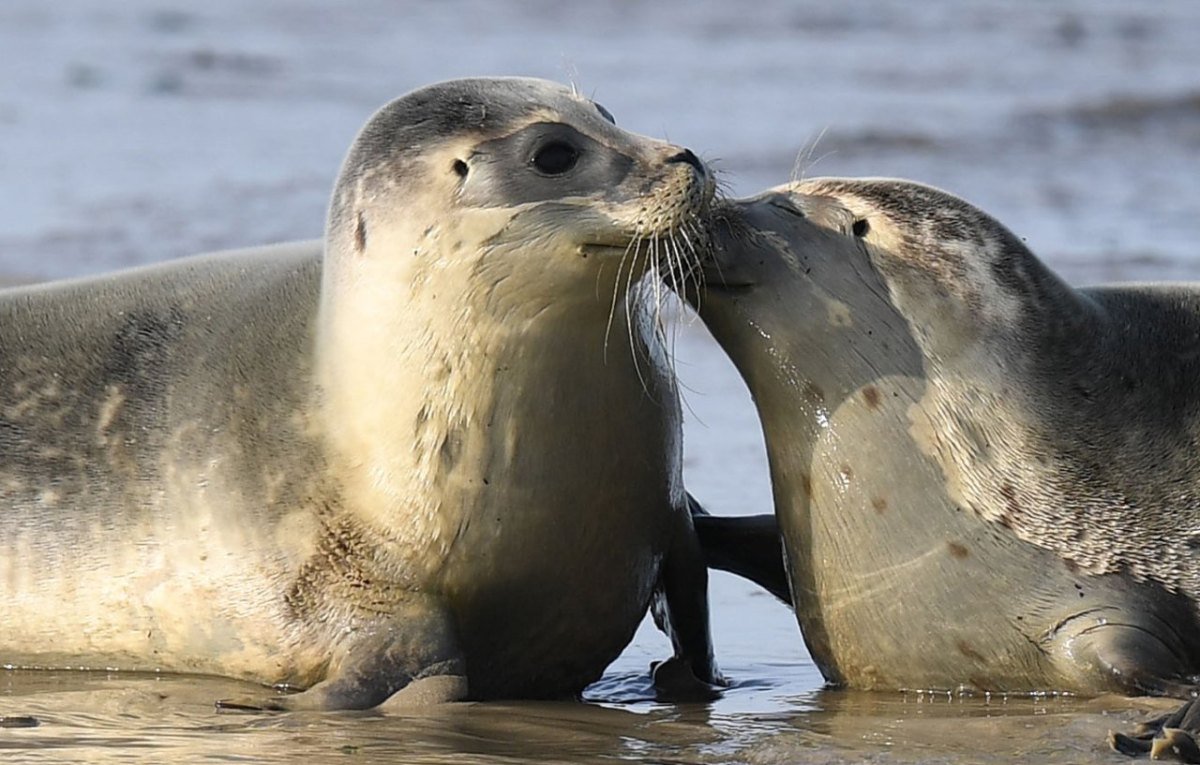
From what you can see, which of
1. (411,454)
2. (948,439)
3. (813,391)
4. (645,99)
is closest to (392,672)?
(411,454)

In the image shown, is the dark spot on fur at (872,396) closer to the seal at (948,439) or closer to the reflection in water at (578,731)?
the seal at (948,439)

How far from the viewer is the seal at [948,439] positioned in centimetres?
584

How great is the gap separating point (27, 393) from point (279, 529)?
93cm

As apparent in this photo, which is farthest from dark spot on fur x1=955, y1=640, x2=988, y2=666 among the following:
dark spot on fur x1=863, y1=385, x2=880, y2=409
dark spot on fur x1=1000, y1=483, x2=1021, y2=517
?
dark spot on fur x1=863, y1=385, x2=880, y2=409

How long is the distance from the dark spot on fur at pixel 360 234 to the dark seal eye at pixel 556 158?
0.44m

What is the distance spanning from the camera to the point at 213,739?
207 inches

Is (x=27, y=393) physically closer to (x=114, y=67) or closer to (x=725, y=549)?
(x=725, y=549)

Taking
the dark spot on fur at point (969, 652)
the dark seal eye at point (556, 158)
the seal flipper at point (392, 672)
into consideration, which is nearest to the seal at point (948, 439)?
the dark spot on fur at point (969, 652)

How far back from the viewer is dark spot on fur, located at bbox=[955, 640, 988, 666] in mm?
5824

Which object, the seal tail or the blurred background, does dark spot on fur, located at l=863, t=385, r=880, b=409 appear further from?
the blurred background

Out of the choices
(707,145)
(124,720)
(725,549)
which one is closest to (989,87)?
(707,145)

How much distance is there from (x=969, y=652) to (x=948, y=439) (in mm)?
500

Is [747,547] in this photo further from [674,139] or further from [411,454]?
[674,139]

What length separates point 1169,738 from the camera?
4801mm
